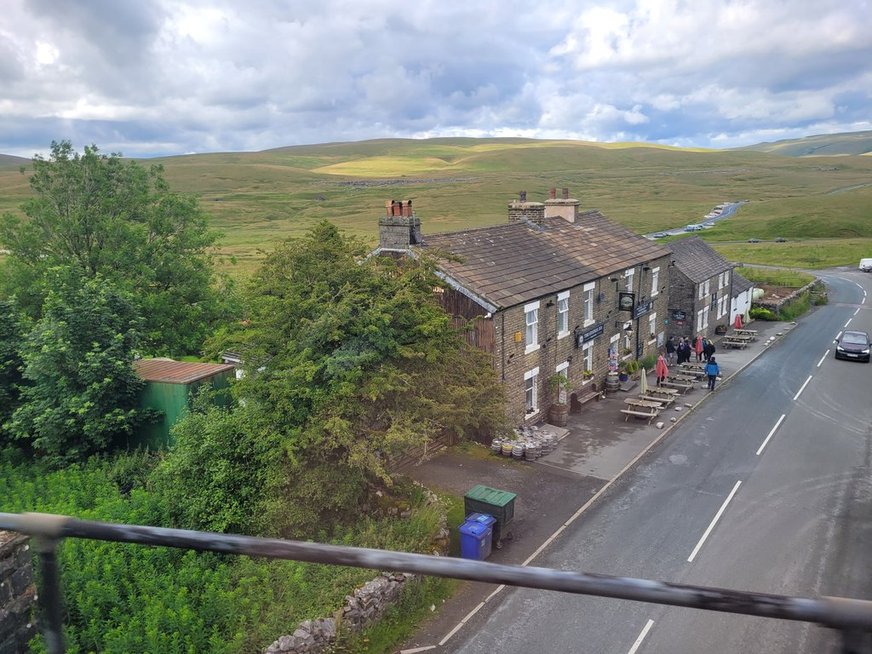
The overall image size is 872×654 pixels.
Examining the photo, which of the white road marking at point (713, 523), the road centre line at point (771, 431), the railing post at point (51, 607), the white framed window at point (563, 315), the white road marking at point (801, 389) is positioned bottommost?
the white road marking at point (713, 523)

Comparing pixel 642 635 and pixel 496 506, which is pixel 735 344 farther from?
pixel 642 635

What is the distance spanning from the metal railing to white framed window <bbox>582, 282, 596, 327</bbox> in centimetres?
2454

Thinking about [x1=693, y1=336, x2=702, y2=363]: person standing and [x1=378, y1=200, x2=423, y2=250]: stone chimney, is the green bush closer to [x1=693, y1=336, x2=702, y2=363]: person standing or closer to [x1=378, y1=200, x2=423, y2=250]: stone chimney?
[x1=693, y1=336, x2=702, y2=363]: person standing

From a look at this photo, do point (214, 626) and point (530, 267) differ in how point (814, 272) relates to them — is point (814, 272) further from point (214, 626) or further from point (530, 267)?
point (214, 626)

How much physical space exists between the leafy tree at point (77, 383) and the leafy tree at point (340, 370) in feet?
13.4

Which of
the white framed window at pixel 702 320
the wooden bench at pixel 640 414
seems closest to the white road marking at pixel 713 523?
the wooden bench at pixel 640 414

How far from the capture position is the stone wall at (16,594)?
4805mm

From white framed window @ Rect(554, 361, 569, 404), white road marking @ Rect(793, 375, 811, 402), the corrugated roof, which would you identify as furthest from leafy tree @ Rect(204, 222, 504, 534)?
white road marking @ Rect(793, 375, 811, 402)

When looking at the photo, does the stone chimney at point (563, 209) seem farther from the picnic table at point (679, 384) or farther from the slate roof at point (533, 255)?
the picnic table at point (679, 384)

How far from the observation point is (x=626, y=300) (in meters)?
28.6

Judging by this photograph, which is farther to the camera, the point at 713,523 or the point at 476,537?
the point at 713,523

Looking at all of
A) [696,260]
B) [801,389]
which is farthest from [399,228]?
[696,260]

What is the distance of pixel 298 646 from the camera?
10.4 metres

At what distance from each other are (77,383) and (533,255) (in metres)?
16.7
